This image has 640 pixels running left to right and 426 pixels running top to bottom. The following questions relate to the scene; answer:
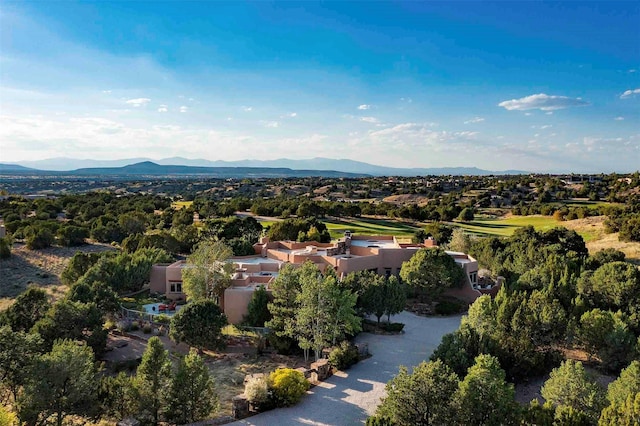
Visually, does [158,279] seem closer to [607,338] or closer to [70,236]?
[70,236]

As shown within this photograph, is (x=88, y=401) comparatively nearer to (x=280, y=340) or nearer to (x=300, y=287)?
(x=280, y=340)

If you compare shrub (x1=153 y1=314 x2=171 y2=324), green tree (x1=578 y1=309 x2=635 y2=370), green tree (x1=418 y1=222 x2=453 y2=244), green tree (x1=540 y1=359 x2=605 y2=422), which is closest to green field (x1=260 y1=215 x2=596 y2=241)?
green tree (x1=418 y1=222 x2=453 y2=244)

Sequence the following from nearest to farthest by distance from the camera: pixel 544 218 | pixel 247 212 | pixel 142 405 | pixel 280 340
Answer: pixel 142 405
pixel 280 340
pixel 544 218
pixel 247 212

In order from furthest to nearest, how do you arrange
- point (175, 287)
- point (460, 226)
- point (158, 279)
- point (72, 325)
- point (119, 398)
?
point (460, 226) < point (158, 279) < point (175, 287) < point (72, 325) < point (119, 398)

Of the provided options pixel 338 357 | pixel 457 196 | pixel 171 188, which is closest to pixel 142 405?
pixel 338 357

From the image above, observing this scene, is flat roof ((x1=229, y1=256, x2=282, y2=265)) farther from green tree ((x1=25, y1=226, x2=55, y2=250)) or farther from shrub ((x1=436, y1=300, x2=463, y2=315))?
green tree ((x1=25, y1=226, x2=55, y2=250))

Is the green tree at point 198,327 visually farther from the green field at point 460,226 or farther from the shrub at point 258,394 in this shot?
the green field at point 460,226

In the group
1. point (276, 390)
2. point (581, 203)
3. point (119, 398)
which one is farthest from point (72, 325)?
point (581, 203)
